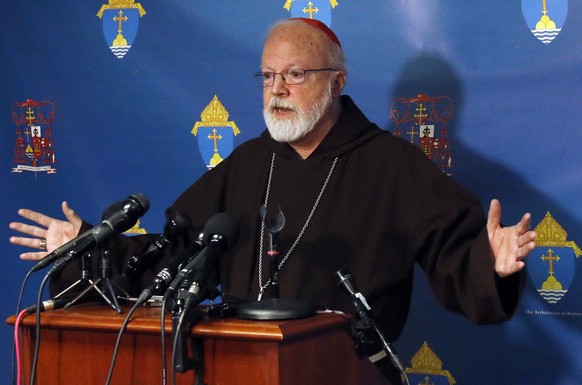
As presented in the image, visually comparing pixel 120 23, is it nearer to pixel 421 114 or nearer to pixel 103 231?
pixel 421 114

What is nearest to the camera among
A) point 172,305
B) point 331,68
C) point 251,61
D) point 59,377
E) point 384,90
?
point 172,305

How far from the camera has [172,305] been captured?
2264 millimetres

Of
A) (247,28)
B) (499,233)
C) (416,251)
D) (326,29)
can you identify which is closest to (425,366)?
(416,251)

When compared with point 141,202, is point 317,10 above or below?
above

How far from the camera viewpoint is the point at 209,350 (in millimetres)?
2223

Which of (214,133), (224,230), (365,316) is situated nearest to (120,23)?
(214,133)

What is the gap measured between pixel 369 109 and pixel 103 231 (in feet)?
6.19

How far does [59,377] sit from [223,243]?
60 centimetres

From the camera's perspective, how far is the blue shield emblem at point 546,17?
3.62 metres

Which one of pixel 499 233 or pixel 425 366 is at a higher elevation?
pixel 499 233

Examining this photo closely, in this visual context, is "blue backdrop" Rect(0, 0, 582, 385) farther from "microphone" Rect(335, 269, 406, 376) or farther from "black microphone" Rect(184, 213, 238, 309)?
"black microphone" Rect(184, 213, 238, 309)

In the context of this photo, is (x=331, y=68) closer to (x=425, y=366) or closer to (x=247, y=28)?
(x=247, y=28)

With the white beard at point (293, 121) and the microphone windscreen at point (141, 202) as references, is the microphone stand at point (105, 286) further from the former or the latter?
the white beard at point (293, 121)

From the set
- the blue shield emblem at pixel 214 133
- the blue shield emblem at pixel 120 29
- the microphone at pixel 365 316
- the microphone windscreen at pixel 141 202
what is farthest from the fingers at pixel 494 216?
the blue shield emblem at pixel 120 29
